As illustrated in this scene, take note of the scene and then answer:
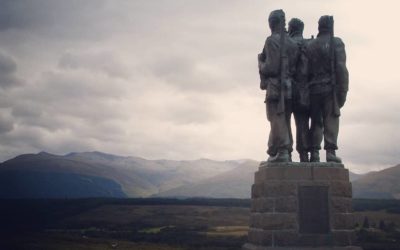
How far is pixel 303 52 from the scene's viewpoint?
12.3 metres

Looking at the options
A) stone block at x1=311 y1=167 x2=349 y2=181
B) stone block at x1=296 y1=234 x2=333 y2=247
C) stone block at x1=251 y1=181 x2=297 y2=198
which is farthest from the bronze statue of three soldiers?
stone block at x1=296 y1=234 x2=333 y2=247

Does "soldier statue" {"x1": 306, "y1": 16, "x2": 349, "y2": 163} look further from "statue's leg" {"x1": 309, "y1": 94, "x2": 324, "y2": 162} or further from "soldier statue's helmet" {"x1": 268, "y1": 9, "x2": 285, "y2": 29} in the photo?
"soldier statue's helmet" {"x1": 268, "y1": 9, "x2": 285, "y2": 29}

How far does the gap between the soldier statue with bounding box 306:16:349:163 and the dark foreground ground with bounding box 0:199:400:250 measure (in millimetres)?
80589

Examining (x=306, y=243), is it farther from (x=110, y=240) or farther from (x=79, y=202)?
(x=79, y=202)

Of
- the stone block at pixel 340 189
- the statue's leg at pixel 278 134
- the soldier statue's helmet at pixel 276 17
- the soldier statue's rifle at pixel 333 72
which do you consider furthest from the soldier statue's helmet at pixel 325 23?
the stone block at pixel 340 189

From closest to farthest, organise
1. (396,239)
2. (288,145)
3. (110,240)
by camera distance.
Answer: (288,145) < (396,239) < (110,240)

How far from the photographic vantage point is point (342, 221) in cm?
1134

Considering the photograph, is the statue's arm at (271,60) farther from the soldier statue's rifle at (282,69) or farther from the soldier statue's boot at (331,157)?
the soldier statue's boot at (331,157)

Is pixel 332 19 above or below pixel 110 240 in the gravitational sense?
above

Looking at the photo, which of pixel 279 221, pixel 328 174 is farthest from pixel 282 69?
pixel 279 221

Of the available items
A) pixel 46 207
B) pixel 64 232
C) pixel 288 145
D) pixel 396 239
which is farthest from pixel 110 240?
pixel 288 145

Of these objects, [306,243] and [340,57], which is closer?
[306,243]

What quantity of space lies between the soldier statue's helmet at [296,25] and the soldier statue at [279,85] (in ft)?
2.01

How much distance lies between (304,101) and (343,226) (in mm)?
3278
